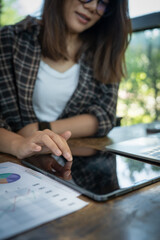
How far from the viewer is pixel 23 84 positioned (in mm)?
1039

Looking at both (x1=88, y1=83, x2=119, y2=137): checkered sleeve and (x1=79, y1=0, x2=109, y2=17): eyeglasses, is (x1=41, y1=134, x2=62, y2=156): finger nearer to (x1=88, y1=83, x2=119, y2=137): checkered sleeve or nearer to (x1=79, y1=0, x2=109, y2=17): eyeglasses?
(x1=88, y1=83, x2=119, y2=137): checkered sleeve

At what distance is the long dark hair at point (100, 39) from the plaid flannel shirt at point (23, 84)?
0.06 metres

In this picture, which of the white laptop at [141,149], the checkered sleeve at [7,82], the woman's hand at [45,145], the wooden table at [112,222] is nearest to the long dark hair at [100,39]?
the checkered sleeve at [7,82]

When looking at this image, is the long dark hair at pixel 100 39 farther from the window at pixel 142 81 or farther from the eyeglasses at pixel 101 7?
the window at pixel 142 81

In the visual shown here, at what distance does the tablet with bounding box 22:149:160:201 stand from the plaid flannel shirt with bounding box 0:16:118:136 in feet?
1.36

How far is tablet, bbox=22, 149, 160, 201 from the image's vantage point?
415mm

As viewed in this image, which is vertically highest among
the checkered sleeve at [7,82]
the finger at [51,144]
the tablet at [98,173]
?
the checkered sleeve at [7,82]

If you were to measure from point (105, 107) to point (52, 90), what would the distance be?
26cm

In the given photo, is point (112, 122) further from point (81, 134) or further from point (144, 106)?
point (144, 106)

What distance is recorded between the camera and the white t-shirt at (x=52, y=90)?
112 cm

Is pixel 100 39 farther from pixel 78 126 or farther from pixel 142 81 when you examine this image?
pixel 142 81

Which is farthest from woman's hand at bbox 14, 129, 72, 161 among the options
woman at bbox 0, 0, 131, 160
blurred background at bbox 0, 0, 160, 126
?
blurred background at bbox 0, 0, 160, 126

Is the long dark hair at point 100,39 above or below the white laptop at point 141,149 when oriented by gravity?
above

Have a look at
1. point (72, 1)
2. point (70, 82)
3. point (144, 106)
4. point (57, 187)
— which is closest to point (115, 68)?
point (70, 82)
